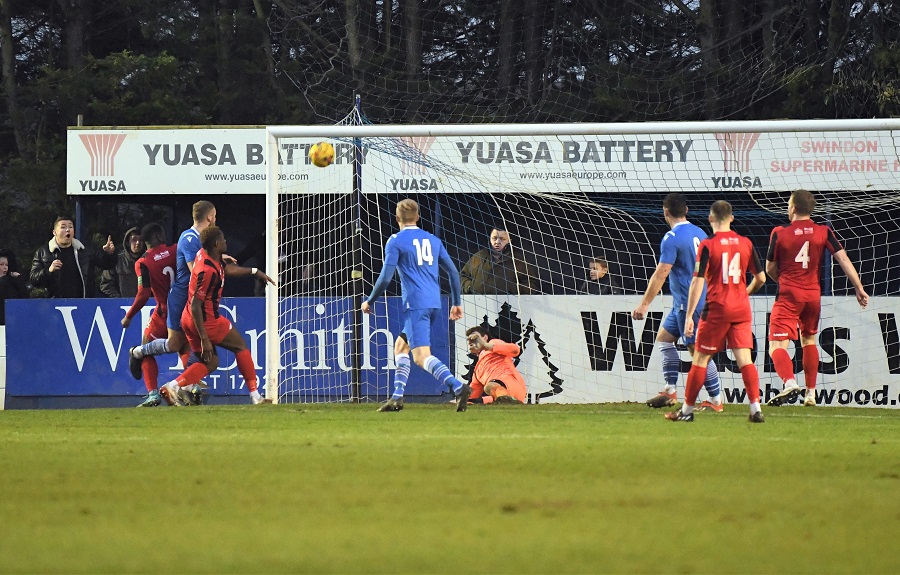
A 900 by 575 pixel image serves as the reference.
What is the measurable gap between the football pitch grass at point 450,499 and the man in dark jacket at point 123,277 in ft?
21.5

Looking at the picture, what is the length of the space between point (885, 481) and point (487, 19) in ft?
57.0

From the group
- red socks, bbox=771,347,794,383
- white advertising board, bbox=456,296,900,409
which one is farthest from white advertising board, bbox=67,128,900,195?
red socks, bbox=771,347,794,383

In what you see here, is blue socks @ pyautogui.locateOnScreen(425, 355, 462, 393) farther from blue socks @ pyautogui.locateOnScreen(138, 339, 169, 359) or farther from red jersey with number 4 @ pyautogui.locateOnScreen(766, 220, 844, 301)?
red jersey with number 4 @ pyautogui.locateOnScreen(766, 220, 844, 301)

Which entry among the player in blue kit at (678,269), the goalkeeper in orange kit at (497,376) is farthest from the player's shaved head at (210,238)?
the player in blue kit at (678,269)

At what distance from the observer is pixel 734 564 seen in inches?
176

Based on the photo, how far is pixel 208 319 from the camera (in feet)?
42.1

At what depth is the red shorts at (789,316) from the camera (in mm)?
12602

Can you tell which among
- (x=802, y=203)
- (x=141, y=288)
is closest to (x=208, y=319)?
(x=141, y=288)

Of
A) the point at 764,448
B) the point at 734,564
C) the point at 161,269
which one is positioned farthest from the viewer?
the point at 161,269

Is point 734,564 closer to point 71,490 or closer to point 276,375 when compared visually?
point 71,490

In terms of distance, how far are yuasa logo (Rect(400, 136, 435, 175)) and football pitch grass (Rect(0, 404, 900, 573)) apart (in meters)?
6.71

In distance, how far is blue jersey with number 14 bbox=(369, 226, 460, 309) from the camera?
39.1ft

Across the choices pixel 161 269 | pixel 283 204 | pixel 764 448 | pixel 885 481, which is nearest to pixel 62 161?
pixel 283 204

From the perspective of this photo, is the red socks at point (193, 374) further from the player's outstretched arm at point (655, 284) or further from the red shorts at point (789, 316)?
the red shorts at point (789, 316)
